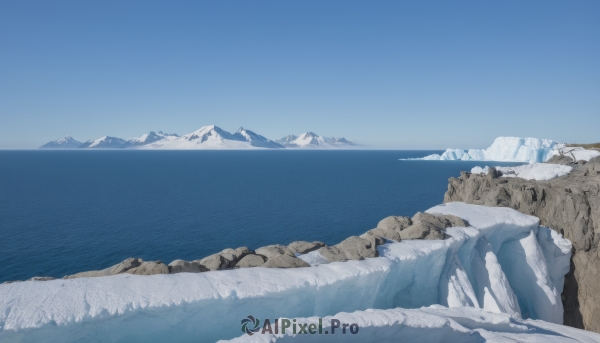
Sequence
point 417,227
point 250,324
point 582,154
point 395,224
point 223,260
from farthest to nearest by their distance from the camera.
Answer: point 582,154 → point 395,224 → point 417,227 → point 223,260 → point 250,324

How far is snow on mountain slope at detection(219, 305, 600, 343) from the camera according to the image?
34.7 ft

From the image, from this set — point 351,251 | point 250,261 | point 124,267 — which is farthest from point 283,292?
point 124,267

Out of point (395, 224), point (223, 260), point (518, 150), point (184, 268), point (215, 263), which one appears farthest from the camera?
point (518, 150)

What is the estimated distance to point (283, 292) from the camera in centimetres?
1305

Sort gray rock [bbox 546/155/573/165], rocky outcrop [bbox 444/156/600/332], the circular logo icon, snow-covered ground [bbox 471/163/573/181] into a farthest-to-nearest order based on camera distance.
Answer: gray rock [bbox 546/155/573/165] → snow-covered ground [bbox 471/163/573/181] → rocky outcrop [bbox 444/156/600/332] → the circular logo icon

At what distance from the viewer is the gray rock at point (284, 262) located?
14.8 m

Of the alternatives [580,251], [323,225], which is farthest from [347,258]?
[323,225]

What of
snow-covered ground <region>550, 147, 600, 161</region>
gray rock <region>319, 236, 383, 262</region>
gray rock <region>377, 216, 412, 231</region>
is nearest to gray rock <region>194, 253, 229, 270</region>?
gray rock <region>319, 236, 383, 262</region>

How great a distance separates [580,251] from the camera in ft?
79.1

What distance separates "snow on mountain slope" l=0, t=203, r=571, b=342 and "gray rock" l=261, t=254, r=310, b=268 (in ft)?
1.62

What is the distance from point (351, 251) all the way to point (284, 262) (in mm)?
3246

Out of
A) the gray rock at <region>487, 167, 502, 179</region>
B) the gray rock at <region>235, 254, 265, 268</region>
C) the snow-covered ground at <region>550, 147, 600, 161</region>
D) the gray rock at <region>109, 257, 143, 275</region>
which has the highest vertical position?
the snow-covered ground at <region>550, 147, 600, 161</region>

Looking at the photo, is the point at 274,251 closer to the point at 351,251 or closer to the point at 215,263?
the point at 215,263

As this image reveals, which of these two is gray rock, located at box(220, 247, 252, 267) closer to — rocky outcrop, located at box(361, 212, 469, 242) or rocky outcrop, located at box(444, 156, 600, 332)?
rocky outcrop, located at box(361, 212, 469, 242)
